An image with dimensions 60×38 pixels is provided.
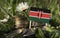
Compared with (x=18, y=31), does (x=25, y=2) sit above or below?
above

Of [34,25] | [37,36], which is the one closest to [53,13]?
[34,25]

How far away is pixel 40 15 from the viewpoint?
1.34m

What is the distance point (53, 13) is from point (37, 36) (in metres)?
0.31

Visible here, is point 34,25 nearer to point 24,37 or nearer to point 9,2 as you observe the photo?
point 24,37

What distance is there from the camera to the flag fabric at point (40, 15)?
4.36ft

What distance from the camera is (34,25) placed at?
4.55ft

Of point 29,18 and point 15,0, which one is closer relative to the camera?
point 29,18

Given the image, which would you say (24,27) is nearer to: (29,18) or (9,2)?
(29,18)

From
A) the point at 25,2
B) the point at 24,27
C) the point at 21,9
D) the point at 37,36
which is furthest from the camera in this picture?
the point at 25,2

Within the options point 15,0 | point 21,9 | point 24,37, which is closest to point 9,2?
point 15,0

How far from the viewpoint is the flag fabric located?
1330mm

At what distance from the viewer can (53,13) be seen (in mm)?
1530

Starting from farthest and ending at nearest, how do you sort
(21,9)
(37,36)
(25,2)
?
(25,2), (21,9), (37,36)

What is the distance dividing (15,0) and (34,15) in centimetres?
33
